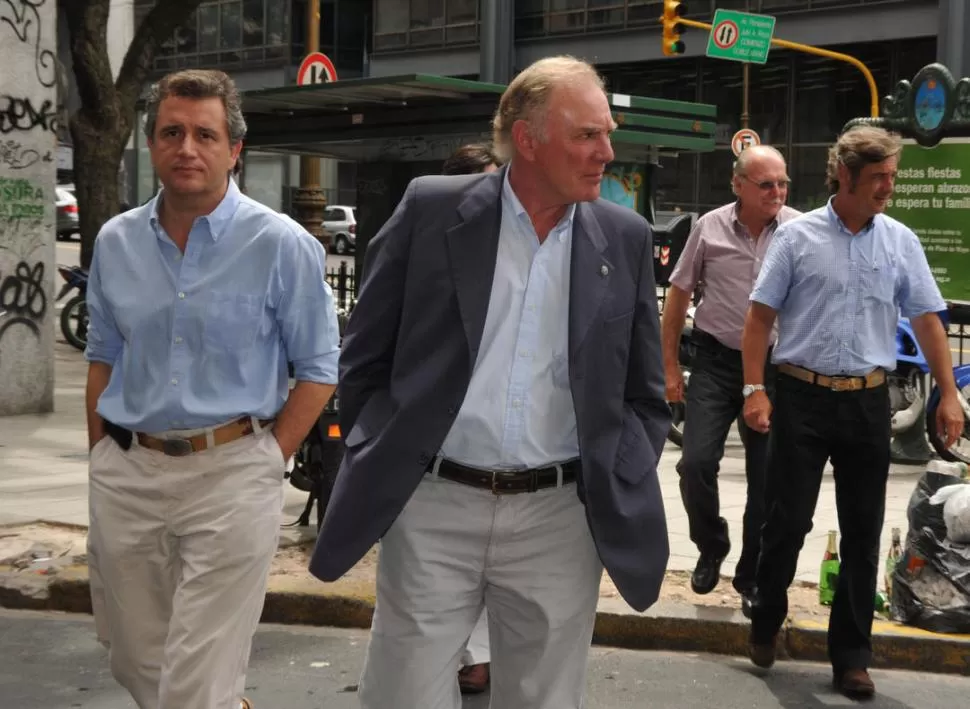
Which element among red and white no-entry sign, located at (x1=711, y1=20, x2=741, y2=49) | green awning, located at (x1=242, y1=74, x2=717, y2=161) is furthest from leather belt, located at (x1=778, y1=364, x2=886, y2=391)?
red and white no-entry sign, located at (x1=711, y1=20, x2=741, y2=49)

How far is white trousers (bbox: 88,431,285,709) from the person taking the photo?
12.9ft

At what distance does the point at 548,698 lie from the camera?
3.59 meters

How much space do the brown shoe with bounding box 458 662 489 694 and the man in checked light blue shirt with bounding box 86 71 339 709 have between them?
1585 millimetres

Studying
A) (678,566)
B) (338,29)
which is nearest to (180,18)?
(678,566)

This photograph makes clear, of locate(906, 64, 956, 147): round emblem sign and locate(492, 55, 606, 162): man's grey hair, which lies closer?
locate(492, 55, 606, 162): man's grey hair

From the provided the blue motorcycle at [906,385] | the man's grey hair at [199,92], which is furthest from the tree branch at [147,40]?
the man's grey hair at [199,92]

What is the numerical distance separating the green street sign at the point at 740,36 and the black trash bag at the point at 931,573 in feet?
68.8

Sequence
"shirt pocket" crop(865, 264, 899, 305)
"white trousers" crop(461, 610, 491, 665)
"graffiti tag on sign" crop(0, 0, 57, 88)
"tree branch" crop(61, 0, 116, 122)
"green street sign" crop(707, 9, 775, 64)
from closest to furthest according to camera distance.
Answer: "white trousers" crop(461, 610, 491, 665), "shirt pocket" crop(865, 264, 899, 305), "graffiti tag on sign" crop(0, 0, 57, 88), "tree branch" crop(61, 0, 116, 122), "green street sign" crop(707, 9, 775, 64)

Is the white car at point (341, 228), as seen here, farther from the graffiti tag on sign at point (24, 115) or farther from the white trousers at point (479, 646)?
the white trousers at point (479, 646)

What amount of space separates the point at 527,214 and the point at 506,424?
482mm

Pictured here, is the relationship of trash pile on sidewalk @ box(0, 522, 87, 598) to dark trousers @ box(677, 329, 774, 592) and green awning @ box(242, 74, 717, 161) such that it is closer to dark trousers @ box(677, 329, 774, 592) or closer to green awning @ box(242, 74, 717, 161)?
dark trousers @ box(677, 329, 774, 592)

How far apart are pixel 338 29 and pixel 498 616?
52.1m

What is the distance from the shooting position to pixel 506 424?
11.5 ft

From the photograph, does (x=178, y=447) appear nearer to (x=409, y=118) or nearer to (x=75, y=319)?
(x=409, y=118)
